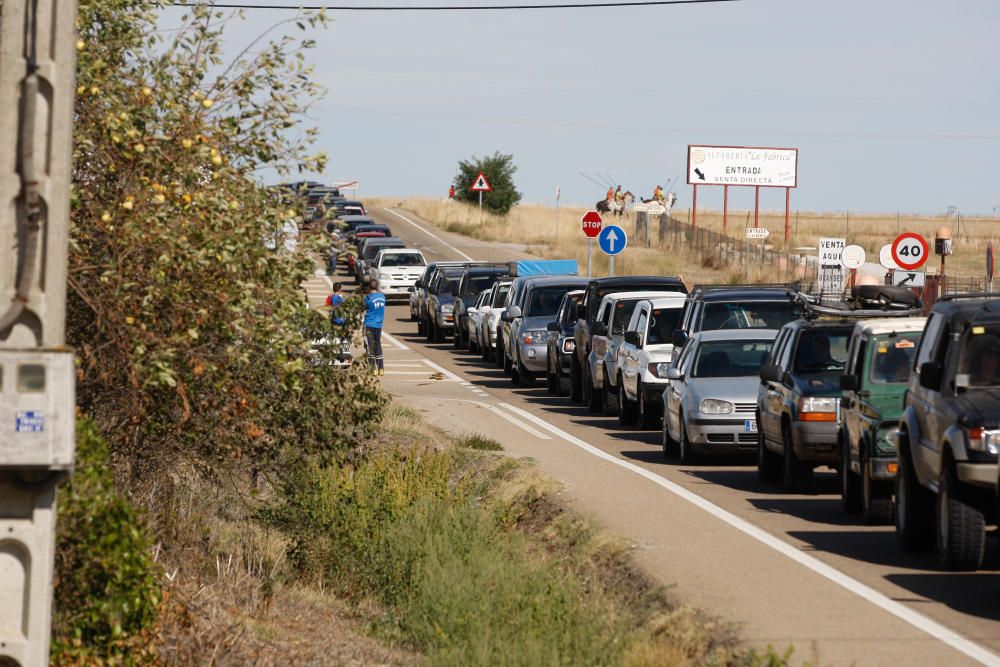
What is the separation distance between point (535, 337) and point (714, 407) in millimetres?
13382

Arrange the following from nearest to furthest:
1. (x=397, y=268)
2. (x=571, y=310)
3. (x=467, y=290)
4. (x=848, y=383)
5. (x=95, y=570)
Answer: (x=95, y=570) < (x=848, y=383) < (x=571, y=310) < (x=467, y=290) < (x=397, y=268)

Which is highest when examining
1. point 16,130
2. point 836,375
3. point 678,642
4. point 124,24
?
point 124,24

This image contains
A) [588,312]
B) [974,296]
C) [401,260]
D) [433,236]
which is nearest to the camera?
[974,296]

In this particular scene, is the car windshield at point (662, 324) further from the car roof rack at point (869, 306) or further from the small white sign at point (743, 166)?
the small white sign at point (743, 166)

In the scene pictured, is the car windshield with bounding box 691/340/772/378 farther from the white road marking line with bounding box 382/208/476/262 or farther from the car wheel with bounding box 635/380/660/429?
the white road marking line with bounding box 382/208/476/262

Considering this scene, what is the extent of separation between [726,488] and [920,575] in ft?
18.5

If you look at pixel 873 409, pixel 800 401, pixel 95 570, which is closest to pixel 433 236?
pixel 800 401

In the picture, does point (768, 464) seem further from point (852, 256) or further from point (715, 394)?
point (852, 256)

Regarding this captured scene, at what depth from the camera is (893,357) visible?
15.4 metres

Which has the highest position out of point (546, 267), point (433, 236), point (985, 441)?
point (433, 236)

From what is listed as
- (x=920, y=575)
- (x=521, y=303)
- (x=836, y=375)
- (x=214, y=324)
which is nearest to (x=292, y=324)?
(x=214, y=324)

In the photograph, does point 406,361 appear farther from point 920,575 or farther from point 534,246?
point 534,246

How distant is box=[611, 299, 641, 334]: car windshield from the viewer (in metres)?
27.3

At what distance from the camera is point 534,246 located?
83.4 metres
